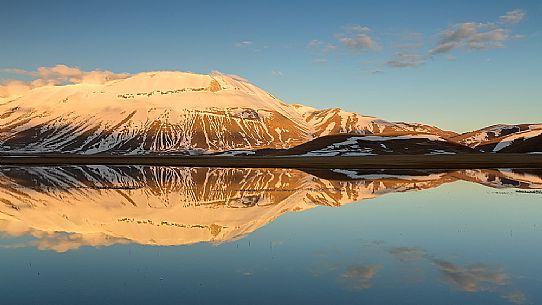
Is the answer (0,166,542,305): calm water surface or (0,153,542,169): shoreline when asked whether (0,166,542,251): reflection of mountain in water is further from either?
(0,153,542,169): shoreline

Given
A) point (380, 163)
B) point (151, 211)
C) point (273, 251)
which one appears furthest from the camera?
point (380, 163)

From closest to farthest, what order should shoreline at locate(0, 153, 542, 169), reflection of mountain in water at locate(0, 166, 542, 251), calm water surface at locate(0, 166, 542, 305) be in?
calm water surface at locate(0, 166, 542, 305), reflection of mountain in water at locate(0, 166, 542, 251), shoreline at locate(0, 153, 542, 169)

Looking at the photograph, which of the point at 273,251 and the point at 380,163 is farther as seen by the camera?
the point at 380,163

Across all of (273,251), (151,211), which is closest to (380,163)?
(151,211)

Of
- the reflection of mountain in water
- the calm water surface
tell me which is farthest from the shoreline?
the calm water surface

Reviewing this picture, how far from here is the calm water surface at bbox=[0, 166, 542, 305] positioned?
46.5ft

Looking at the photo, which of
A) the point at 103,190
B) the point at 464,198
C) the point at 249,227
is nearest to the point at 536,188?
the point at 464,198

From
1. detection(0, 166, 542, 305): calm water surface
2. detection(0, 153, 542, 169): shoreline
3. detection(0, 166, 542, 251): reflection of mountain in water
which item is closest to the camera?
detection(0, 166, 542, 305): calm water surface

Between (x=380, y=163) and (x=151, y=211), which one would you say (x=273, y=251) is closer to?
(x=151, y=211)

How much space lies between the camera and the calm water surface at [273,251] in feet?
46.5

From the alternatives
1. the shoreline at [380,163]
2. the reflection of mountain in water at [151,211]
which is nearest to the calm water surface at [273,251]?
the reflection of mountain in water at [151,211]

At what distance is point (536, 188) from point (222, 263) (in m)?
39.6

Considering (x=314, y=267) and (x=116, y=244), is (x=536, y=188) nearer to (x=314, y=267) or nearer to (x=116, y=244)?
(x=314, y=267)

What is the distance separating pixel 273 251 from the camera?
791 inches
